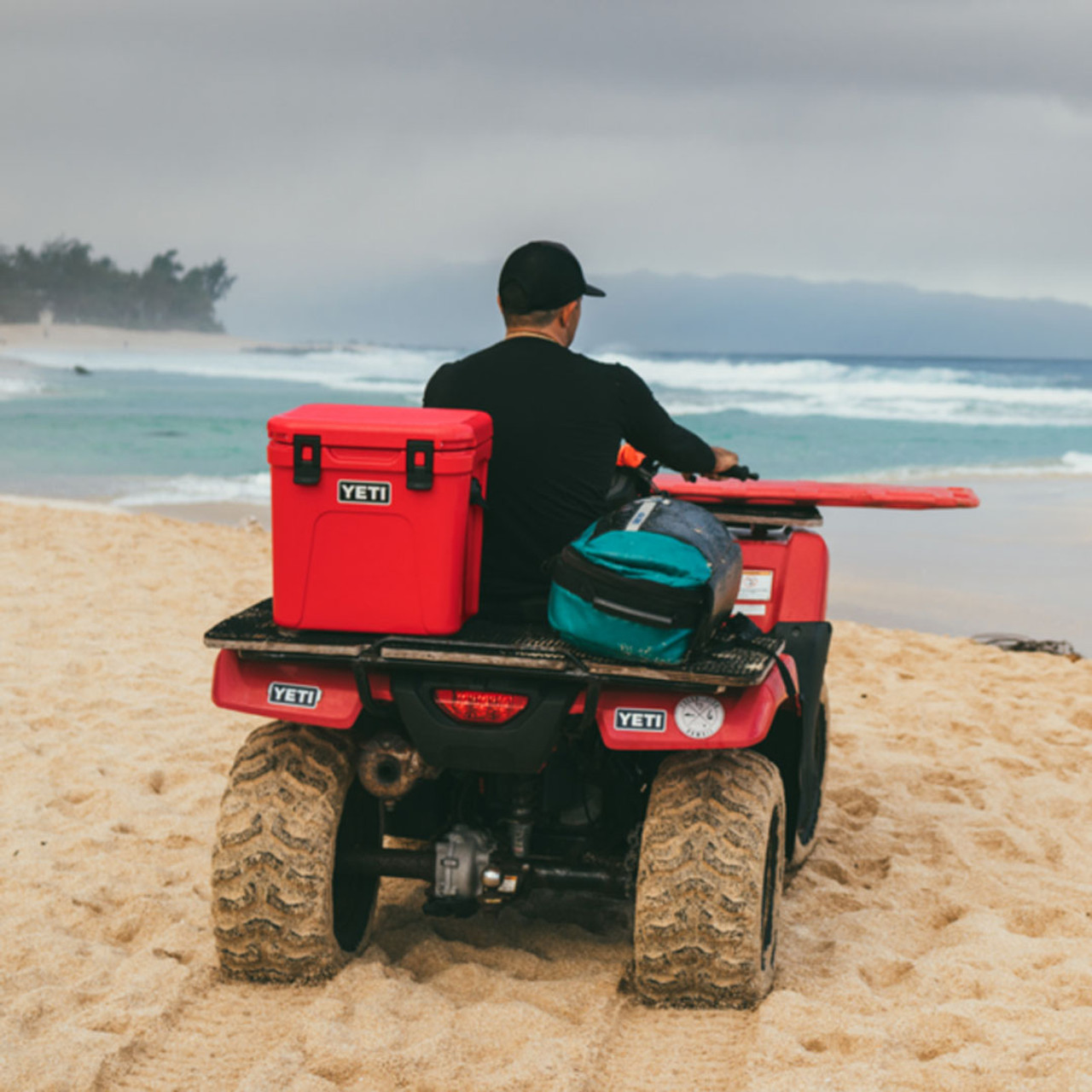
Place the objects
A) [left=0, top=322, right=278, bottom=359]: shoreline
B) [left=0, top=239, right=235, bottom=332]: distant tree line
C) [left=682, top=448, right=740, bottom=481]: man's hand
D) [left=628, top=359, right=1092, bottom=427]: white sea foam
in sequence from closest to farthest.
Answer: [left=682, top=448, right=740, bottom=481]: man's hand
[left=628, top=359, right=1092, bottom=427]: white sea foam
[left=0, top=322, right=278, bottom=359]: shoreline
[left=0, top=239, right=235, bottom=332]: distant tree line

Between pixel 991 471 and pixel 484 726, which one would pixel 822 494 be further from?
pixel 991 471

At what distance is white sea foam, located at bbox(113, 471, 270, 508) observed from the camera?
547 inches

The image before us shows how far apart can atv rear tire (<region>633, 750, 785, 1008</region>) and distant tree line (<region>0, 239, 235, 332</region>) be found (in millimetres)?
96245

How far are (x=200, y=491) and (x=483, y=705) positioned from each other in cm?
1244

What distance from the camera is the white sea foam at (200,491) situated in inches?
547

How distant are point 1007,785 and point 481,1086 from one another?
312 centimetres

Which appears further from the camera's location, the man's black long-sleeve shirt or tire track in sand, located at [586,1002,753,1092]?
the man's black long-sleeve shirt

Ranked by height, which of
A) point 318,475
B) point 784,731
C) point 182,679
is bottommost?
point 182,679

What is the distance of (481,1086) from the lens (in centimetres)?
273

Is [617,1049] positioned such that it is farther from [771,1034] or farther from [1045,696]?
[1045,696]

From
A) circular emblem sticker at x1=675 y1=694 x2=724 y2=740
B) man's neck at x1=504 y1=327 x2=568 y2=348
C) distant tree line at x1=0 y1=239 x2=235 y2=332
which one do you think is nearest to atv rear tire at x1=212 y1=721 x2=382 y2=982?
circular emblem sticker at x1=675 y1=694 x2=724 y2=740

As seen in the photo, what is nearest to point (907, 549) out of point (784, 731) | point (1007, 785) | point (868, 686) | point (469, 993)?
point (868, 686)

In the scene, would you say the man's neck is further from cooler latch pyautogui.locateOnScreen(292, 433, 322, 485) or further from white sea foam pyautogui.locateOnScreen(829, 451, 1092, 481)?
white sea foam pyautogui.locateOnScreen(829, 451, 1092, 481)

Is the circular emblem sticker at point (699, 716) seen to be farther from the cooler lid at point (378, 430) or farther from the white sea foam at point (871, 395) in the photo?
the white sea foam at point (871, 395)
